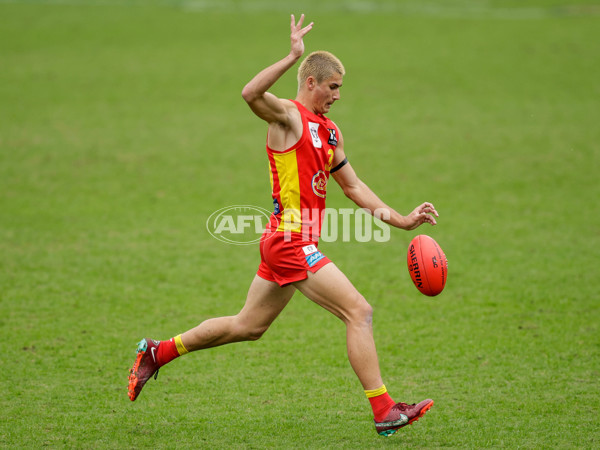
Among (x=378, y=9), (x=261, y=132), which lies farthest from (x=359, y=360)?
(x=378, y=9)

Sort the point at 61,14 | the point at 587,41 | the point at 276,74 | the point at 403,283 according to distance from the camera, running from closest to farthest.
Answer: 1. the point at 276,74
2. the point at 403,283
3. the point at 587,41
4. the point at 61,14

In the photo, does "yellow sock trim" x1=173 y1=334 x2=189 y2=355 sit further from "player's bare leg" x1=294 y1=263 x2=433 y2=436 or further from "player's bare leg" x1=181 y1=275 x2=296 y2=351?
"player's bare leg" x1=294 y1=263 x2=433 y2=436

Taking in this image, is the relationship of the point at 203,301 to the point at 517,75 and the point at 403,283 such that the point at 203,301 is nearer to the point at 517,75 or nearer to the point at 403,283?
the point at 403,283

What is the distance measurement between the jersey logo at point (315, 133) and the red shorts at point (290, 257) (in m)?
0.70

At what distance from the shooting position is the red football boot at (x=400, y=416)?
529 centimetres

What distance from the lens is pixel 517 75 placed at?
20.9 metres

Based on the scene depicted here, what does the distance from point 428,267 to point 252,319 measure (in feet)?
4.83

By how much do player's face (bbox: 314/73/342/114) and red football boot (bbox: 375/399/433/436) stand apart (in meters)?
2.28

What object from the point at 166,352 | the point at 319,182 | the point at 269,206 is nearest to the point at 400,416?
the point at 319,182

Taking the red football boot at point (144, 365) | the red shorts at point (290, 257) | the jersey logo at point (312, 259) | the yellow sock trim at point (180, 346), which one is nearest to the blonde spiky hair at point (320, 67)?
the red shorts at point (290, 257)

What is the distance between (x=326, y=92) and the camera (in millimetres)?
5758

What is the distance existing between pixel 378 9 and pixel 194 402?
25429 mm

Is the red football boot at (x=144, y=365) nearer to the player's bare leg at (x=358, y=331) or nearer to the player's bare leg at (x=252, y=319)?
the player's bare leg at (x=252, y=319)

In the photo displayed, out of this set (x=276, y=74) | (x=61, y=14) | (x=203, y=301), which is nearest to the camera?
(x=276, y=74)
